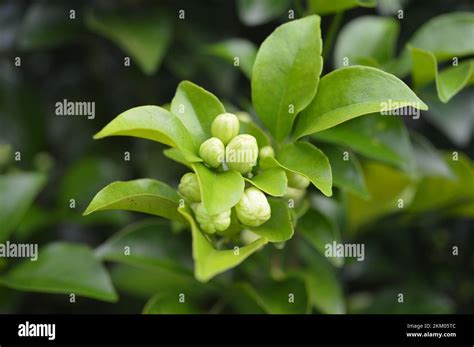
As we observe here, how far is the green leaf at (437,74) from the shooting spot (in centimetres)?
104

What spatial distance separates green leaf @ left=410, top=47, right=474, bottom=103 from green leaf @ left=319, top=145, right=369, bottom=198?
167 millimetres

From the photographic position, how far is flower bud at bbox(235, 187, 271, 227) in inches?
33.9

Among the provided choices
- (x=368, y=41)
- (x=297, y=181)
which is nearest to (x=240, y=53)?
(x=368, y=41)

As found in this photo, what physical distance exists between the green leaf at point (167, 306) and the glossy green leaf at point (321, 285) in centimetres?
20

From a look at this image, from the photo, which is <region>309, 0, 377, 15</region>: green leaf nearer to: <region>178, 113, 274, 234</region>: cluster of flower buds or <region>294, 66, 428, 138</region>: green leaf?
<region>294, 66, 428, 138</region>: green leaf

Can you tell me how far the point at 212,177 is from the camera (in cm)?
85

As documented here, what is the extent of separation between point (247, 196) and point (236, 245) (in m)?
0.14

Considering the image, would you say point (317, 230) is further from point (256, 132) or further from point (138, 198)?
point (138, 198)

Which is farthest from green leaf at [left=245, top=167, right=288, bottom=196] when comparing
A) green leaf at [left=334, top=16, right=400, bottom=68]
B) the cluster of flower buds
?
green leaf at [left=334, top=16, right=400, bottom=68]

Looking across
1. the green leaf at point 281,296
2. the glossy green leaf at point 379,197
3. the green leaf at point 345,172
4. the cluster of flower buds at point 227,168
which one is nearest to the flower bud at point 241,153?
the cluster of flower buds at point 227,168

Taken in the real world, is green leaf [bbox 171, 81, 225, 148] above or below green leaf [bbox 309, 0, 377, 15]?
below

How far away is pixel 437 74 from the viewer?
1054 mm

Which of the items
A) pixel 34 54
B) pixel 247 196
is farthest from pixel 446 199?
pixel 34 54

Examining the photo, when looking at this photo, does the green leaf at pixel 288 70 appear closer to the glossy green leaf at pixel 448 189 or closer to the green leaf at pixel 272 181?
the green leaf at pixel 272 181
